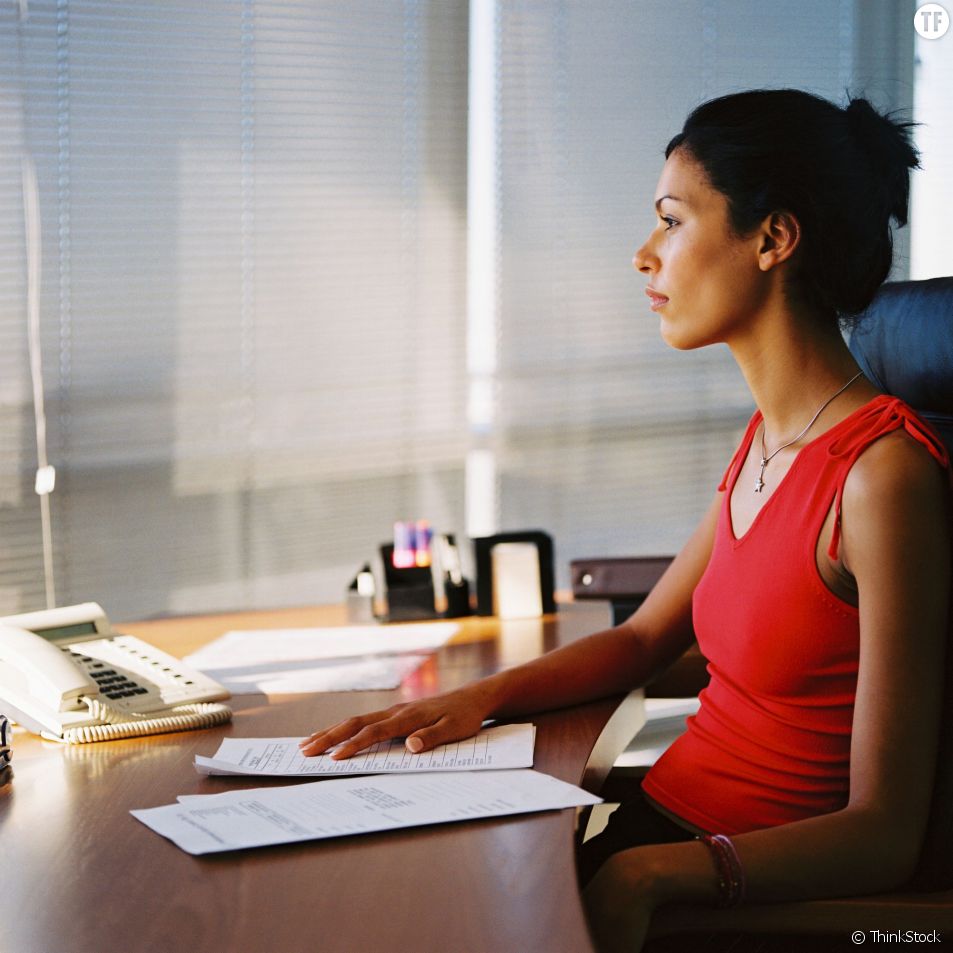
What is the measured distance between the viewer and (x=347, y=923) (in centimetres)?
92

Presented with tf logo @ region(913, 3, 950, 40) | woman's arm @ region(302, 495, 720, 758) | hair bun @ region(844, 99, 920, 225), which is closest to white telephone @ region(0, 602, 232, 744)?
woman's arm @ region(302, 495, 720, 758)

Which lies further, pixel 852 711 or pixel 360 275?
pixel 360 275

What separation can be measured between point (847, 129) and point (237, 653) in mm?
1275

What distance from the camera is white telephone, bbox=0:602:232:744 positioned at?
58.7 inches

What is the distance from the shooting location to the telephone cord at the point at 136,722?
Result: 1.47 metres

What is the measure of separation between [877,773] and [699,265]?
645 mm

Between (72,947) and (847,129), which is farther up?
(847,129)

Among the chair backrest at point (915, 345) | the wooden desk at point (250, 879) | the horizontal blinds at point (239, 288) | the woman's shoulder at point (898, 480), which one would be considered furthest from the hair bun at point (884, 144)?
the horizontal blinds at point (239, 288)

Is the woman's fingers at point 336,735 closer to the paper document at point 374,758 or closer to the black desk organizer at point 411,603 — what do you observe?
the paper document at point 374,758

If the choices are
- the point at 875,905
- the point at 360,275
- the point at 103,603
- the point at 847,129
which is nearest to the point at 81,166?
the point at 360,275

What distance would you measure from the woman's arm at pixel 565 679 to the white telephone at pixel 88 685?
0.81 ft

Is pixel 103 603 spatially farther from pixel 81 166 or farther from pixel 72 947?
pixel 72 947

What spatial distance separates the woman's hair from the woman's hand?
25.6 inches

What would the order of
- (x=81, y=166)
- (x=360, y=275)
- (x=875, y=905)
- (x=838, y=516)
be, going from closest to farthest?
(x=875, y=905)
(x=838, y=516)
(x=81, y=166)
(x=360, y=275)
